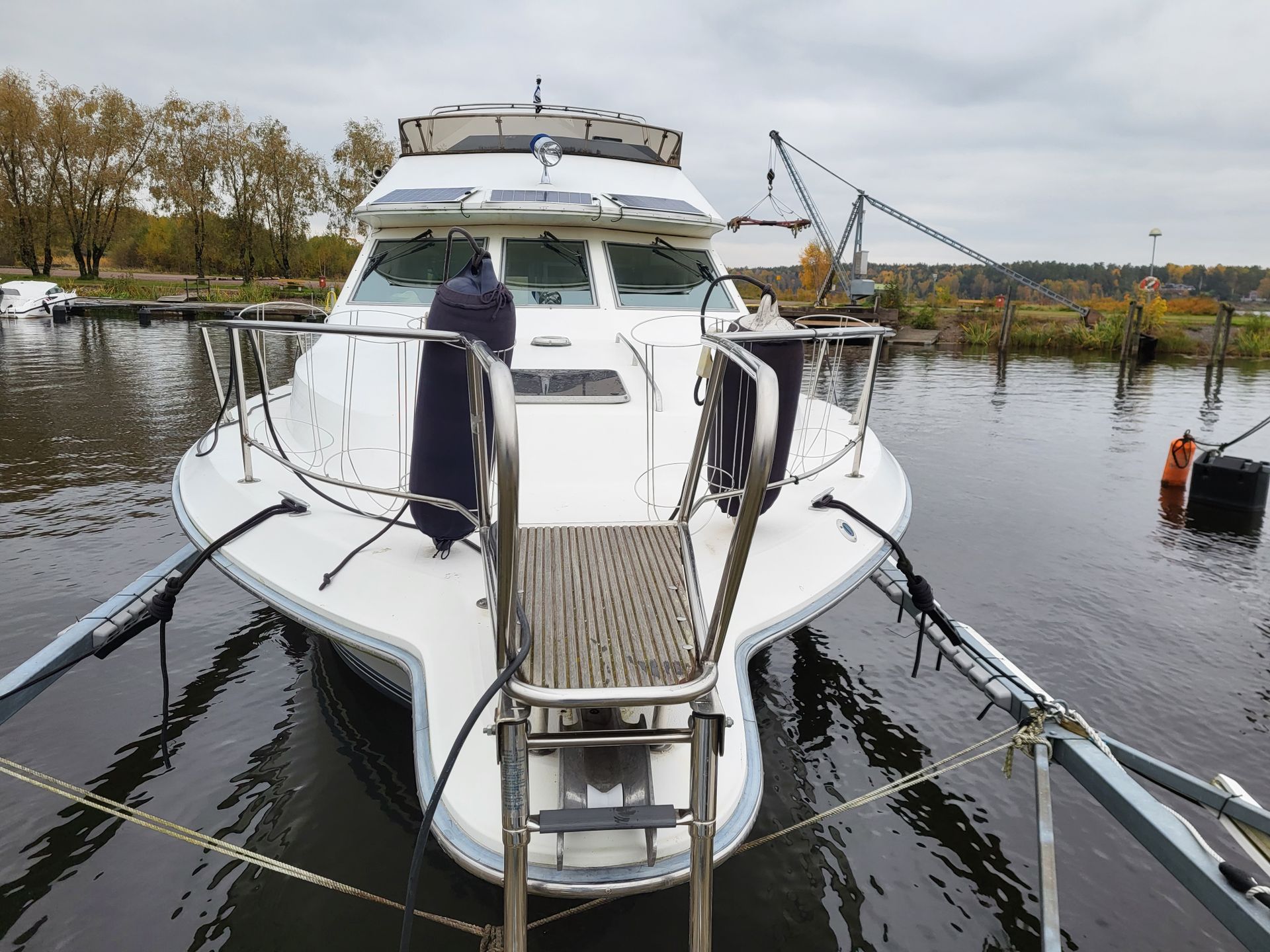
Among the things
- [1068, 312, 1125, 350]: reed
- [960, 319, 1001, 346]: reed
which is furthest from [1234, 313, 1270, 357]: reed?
[960, 319, 1001, 346]: reed

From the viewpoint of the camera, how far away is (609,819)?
2016mm

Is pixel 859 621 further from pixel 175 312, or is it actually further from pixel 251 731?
pixel 175 312

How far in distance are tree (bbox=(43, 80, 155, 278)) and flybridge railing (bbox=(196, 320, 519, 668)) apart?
146 ft

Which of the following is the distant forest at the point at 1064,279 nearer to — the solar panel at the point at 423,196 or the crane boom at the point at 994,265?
the crane boom at the point at 994,265

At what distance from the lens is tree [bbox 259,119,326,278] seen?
43.0 metres

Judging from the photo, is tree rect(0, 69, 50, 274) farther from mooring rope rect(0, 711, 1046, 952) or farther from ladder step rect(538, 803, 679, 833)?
ladder step rect(538, 803, 679, 833)

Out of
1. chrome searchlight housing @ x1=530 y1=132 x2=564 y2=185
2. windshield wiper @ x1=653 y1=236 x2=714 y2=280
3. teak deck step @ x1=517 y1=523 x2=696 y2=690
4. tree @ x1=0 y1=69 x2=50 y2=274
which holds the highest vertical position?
tree @ x1=0 y1=69 x2=50 y2=274

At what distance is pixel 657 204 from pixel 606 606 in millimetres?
4069

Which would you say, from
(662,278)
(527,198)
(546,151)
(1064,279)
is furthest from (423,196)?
(1064,279)

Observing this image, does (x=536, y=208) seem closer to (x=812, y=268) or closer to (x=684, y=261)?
(x=684, y=261)

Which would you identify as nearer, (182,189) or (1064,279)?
(182,189)

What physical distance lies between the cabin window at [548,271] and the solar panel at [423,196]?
47cm

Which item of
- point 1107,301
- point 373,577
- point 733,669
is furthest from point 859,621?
point 1107,301

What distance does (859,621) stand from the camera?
5.70m
